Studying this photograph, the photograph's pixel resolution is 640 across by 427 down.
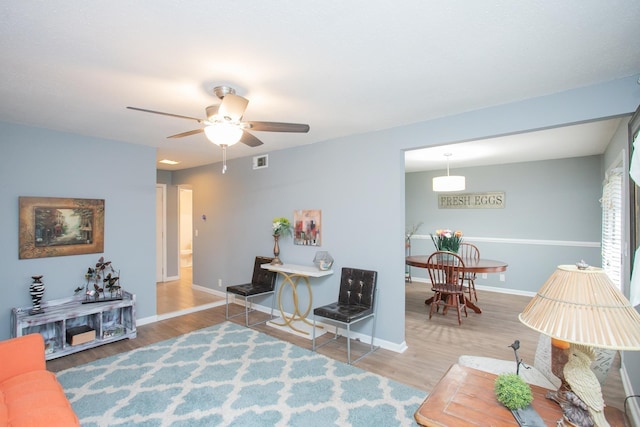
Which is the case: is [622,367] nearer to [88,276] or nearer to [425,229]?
[425,229]

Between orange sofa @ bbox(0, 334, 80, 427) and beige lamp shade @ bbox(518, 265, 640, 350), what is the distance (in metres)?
2.23

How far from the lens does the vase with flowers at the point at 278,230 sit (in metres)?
4.34

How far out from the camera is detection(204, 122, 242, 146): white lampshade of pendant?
7.11ft

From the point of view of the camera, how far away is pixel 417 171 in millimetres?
7027

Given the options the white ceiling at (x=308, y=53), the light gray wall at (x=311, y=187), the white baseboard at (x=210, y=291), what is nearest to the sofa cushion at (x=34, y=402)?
the light gray wall at (x=311, y=187)

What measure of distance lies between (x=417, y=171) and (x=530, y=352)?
4.33 meters

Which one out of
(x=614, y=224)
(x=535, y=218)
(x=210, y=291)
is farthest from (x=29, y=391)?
(x=535, y=218)

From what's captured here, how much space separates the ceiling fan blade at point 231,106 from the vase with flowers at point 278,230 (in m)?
2.32

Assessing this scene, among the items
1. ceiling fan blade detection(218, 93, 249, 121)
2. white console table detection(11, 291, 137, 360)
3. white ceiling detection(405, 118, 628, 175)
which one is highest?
white ceiling detection(405, 118, 628, 175)

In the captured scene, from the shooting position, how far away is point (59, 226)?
3541 millimetres

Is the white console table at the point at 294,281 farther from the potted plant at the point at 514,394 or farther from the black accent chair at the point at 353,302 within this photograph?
the potted plant at the point at 514,394

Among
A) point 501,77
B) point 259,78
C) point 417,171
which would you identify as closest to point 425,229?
point 417,171

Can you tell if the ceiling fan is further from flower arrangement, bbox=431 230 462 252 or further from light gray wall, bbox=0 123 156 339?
flower arrangement, bbox=431 230 462 252

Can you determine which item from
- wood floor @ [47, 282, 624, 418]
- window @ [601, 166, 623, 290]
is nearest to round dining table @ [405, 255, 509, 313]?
wood floor @ [47, 282, 624, 418]
